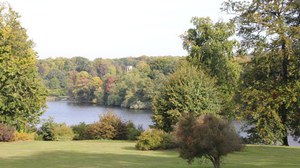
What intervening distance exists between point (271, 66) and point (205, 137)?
15329mm

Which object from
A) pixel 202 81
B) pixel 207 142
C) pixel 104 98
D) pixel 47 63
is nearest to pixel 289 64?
pixel 202 81

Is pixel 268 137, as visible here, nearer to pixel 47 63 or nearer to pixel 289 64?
pixel 289 64

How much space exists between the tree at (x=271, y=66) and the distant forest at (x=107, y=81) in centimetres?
3453

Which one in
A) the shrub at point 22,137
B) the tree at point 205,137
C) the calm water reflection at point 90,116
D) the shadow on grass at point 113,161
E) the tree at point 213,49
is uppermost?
the tree at point 213,49

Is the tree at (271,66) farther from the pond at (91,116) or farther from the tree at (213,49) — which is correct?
the pond at (91,116)

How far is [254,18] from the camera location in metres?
24.0

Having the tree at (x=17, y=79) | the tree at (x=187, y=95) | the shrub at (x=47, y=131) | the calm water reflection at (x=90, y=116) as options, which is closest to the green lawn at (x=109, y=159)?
the tree at (x=187, y=95)

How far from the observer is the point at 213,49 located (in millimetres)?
35469

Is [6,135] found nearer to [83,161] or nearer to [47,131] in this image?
[47,131]

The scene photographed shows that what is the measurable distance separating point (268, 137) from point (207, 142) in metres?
14.9

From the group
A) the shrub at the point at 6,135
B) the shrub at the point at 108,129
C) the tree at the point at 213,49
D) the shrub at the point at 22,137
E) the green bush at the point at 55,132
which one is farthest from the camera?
the tree at the point at 213,49

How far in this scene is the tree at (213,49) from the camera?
116 feet

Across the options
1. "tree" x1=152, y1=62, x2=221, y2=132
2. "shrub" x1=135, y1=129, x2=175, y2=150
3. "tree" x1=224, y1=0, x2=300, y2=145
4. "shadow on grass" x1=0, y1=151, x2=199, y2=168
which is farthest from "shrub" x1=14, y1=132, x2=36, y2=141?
"tree" x1=224, y1=0, x2=300, y2=145

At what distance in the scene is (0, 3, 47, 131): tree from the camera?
1256 inches
